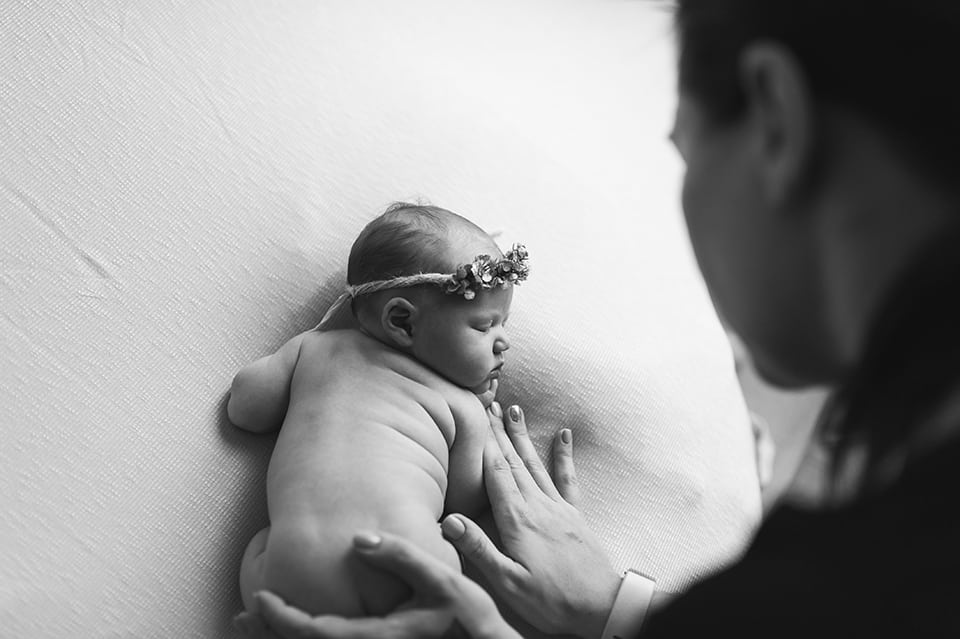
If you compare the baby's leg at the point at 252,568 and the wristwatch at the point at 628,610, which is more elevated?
the baby's leg at the point at 252,568

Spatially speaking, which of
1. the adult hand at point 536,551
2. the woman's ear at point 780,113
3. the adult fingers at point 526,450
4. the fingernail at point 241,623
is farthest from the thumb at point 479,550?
the woman's ear at point 780,113

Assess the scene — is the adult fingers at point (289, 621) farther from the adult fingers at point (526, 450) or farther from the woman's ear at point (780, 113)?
the woman's ear at point (780, 113)

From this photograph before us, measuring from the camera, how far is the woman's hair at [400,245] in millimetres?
1174

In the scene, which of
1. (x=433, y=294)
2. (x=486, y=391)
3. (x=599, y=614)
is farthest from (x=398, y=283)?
(x=599, y=614)

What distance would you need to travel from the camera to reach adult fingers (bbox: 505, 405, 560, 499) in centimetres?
124

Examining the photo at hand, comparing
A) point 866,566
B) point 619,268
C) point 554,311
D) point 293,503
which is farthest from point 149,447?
point 866,566

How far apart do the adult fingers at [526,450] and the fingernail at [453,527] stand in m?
0.15

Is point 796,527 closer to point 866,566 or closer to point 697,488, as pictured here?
point 866,566

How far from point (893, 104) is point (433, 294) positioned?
635 mm

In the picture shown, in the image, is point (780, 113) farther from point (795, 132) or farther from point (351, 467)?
point (351, 467)

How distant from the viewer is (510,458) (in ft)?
4.01

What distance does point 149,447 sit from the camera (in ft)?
3.78

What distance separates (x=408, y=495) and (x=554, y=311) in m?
0.37

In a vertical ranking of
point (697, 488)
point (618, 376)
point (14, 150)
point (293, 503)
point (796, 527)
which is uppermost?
point (14, 150)
